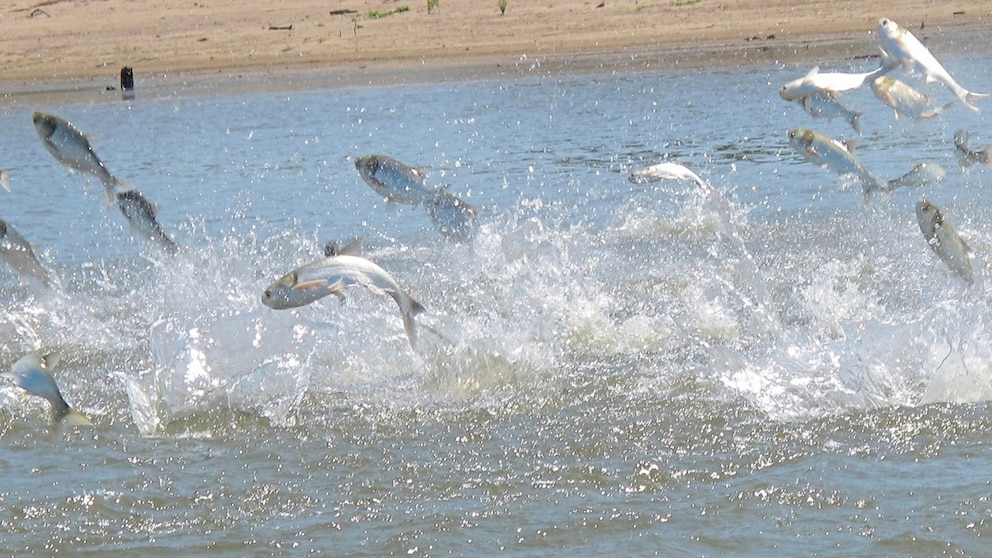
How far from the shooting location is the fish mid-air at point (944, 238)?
6.71 metres

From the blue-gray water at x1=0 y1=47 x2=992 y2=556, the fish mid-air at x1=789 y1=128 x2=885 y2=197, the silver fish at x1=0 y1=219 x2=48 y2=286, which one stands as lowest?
the blue-gray water at x1=0 y1=47 x2=992 y2=556

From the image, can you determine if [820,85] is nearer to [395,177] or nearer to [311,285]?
[395,177]

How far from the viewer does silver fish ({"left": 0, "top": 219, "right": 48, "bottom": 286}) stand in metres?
7.86

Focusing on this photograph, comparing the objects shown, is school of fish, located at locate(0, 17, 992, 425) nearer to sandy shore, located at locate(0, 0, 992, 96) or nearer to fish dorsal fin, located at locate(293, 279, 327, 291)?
fish dorsal fin, located at locate(293, 279, 327, 291)

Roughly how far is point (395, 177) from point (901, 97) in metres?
2.74

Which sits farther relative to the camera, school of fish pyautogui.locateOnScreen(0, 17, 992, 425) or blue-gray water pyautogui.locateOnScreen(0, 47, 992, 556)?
school of fish pyautogui.locateOnScreen(0, 17, 992, 425)

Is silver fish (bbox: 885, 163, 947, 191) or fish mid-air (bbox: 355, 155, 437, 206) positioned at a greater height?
fish mid-air (bbox: 355, 155, 437, 206)

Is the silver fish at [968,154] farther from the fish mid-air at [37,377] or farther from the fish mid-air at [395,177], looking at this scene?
the fish mid-air at [37,377]

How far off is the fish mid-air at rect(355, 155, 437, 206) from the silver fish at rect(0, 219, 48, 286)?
6.60ft

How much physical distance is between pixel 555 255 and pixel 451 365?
276cm

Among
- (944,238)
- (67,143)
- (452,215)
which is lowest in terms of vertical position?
(452,215)

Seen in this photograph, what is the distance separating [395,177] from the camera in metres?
7.47

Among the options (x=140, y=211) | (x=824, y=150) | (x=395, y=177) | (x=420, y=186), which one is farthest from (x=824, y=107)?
(x=140, y=211)

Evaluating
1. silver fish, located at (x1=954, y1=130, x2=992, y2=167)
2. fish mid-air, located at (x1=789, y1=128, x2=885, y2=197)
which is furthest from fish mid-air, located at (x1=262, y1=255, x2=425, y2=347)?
silver fish, located at (x1=954, y1=130, x2=992, y2=167)
